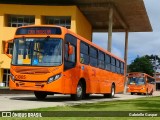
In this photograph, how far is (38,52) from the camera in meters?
16.6

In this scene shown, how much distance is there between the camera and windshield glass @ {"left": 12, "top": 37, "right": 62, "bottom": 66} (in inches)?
649

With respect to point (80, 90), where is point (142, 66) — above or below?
above

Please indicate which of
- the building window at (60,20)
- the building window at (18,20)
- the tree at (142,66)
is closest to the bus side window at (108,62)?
the building window at (60,20)

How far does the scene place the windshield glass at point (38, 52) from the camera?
54.1ft

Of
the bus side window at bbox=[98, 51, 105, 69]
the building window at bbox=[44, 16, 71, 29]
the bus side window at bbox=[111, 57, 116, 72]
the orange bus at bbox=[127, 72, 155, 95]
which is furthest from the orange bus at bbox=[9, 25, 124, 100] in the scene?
the building window at bbox=[44, 16, 71, 29]

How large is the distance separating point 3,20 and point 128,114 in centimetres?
4275

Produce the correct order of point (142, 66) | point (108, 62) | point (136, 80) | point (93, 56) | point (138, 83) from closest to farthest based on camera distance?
point (93, 56) < point (108, 62) < point (138, 83) < point (136, 80) < point (142, 66)

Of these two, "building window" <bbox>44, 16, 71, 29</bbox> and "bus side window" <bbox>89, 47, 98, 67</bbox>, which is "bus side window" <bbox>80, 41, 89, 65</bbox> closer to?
"bus side window" <bbox>89, 47, 98, 67</bbox>

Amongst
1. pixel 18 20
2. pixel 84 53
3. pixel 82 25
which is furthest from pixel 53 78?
pixel 82 25

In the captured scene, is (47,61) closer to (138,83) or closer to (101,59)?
(101,59)

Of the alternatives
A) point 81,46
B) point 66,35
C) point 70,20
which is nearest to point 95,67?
point 81,46

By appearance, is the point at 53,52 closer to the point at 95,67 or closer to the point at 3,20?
the point at 95,67

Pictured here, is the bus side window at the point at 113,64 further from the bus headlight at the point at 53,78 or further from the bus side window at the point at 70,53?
the bus headlight at the point at 53,78

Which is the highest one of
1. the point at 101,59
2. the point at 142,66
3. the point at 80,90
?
the point at 142,66
